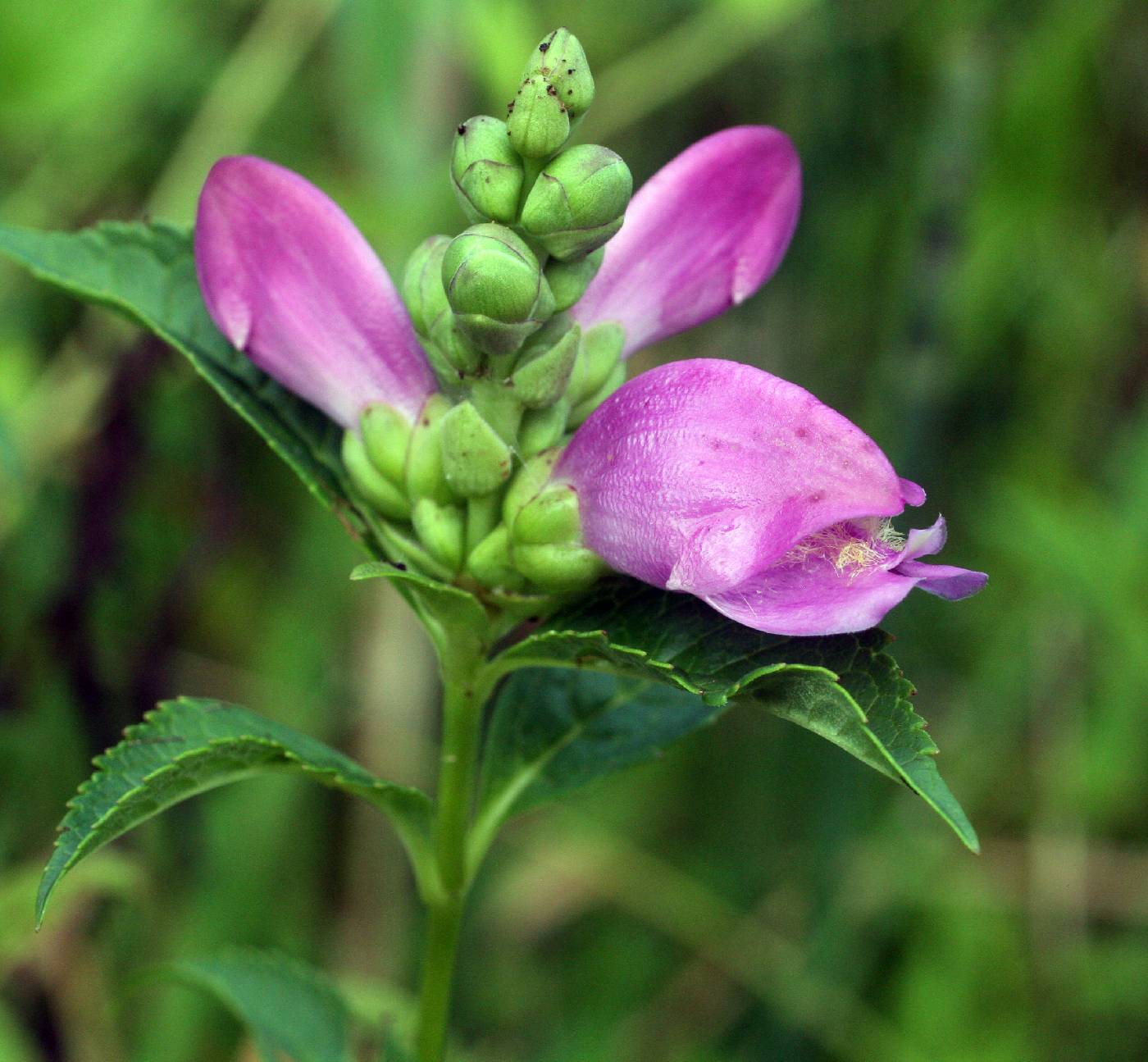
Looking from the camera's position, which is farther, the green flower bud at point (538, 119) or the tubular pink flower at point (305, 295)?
the tubular pink flower at point (305, 295)

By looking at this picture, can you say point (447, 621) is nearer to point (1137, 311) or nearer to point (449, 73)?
point (449, 73)

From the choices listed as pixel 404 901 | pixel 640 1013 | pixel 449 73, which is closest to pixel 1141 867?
pixel 640 1013

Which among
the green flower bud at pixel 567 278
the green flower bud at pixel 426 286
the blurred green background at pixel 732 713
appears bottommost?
the blurred green background at pixel 732 713

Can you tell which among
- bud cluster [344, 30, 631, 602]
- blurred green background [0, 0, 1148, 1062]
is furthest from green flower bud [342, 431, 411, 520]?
blurred green background [0, 0, 1148, 1062]

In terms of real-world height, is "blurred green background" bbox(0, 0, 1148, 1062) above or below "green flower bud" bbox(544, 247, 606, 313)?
below

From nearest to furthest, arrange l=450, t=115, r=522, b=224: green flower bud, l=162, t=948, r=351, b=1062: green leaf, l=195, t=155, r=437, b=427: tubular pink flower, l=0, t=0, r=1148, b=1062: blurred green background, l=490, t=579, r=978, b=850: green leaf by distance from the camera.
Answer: l=490, t=579, r=978, b=850: green leaf, l=450, t=115, r=522, b=224: green flower bud, l=195, t=155, r=437, b=427: tubular pink flower, l=162, t=948, r=351, b=1062: green leaf, l=0, t=0, r=1148, b=1062: blurred green background

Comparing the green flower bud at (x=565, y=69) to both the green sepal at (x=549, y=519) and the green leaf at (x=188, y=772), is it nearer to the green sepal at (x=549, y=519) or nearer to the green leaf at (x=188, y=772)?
the green sepal at (x=549, y=519)

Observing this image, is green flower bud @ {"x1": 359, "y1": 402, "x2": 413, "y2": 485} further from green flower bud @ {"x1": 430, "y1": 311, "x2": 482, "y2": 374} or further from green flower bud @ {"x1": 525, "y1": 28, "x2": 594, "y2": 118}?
green flower bud @ {"x1": 525, "y1": 28, "x2": 594, "y2": 118}

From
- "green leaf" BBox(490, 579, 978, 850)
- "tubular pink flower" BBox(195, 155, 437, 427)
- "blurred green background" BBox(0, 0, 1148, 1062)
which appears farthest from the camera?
"blurred green background" BBox(0, 0, 1148, 1062)

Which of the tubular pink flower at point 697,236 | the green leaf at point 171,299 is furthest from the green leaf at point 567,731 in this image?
the tubular pink flower at point 697,236
